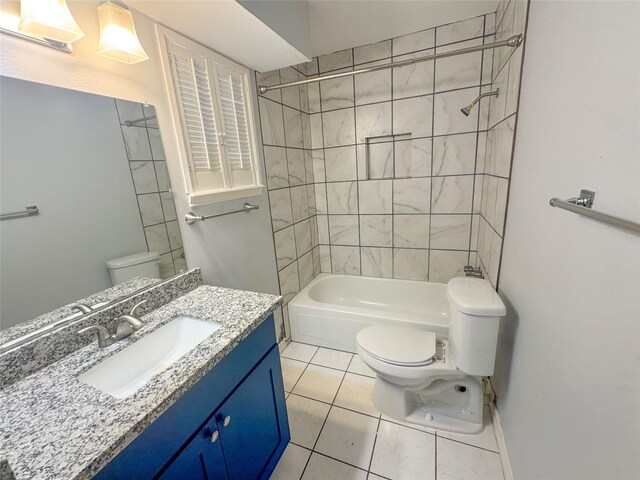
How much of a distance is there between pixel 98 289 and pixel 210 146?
32.0 inches

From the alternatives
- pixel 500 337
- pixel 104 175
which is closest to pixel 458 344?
pixel 500 337

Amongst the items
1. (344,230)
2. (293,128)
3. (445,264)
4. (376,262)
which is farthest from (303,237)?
(445,264)

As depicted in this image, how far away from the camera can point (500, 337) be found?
1.37 m

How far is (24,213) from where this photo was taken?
776 mm

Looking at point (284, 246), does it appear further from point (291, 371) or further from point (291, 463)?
point (291, 463)

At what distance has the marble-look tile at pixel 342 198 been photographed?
2350 mm

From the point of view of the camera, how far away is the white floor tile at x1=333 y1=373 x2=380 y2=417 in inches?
61.4

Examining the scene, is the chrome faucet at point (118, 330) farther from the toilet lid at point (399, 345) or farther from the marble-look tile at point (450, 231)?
the marble-look tile at point (450, 231)

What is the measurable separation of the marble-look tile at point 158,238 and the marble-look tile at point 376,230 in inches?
63.5

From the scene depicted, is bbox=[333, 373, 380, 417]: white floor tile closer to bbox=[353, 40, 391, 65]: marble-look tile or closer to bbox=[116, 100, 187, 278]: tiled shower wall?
bbox=[116, 100, 187, 278]: tiled shower wall

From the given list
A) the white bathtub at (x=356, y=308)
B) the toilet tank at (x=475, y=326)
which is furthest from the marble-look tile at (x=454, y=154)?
the toilet tank at (x=475, y=326)

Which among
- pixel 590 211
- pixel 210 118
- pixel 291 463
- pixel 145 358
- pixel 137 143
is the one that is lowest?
pixel 291 463

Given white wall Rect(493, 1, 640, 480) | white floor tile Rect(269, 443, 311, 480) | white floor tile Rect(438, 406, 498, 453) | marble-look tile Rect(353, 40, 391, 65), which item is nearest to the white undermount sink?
white floor tile Rect(269, 443, 311, 480)

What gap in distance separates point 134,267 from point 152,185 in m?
0.35
